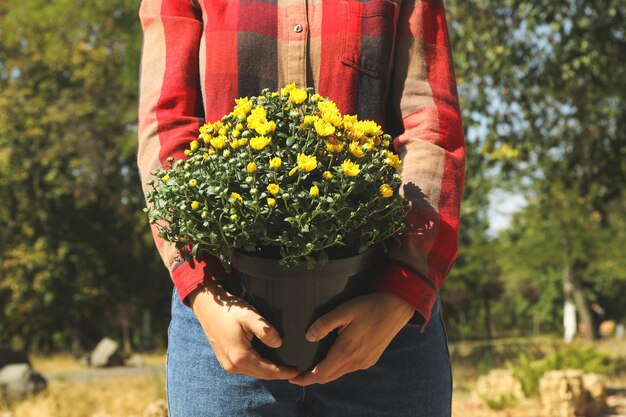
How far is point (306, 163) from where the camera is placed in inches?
47.5

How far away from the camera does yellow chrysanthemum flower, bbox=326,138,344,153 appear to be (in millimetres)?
1257

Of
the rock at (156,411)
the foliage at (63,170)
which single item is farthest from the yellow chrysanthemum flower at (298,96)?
the foliage at (63,170)

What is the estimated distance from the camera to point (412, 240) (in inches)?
55.0

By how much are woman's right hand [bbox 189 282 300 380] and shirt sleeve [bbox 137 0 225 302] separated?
8 cm

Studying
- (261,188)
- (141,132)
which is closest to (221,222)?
(261,188)

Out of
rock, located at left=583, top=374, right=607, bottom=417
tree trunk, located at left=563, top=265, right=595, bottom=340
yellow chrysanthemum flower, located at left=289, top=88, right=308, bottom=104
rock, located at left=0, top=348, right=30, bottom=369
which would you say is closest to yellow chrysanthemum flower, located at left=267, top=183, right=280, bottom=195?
yellow chrysanthemum flower, located at left=289, top=88, right=308, bottom=104

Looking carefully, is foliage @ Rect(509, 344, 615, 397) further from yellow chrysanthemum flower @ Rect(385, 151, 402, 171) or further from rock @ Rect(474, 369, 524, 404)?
yellow chrysanthemum flower @ Rect(385, 151, 402, 171)

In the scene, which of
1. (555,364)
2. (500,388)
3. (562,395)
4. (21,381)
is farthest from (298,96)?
(21,381)

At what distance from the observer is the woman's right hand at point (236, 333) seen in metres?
1.27

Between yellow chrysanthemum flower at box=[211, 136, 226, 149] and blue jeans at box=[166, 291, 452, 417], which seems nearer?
yellow chrysanthemum flower at box=[211, 136, 226, 149]

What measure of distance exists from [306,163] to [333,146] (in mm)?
77

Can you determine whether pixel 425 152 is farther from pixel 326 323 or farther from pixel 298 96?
pixel 326 323

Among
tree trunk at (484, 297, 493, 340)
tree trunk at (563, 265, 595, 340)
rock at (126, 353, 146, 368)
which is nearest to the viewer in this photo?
rock at (126, 353, 146, 368)

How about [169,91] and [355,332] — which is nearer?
[355,332]
